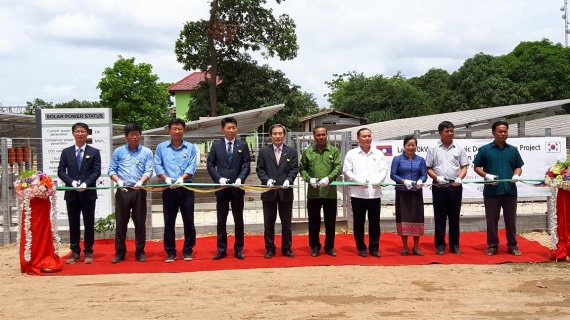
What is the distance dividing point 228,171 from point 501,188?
3.31 meters

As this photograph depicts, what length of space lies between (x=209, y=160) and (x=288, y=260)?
153cm

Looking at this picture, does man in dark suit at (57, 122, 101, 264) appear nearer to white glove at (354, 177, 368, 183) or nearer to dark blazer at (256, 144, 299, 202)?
dark blazer at (256, 144, 299, 202)

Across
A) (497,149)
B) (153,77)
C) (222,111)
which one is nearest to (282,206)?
(497,149)

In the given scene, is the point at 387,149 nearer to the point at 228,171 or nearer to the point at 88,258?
the point at 228,171

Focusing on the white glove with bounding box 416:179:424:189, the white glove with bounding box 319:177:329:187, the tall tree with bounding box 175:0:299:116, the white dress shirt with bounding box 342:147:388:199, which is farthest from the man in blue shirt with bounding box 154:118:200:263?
the tall tree with bounding box 175:0:299:116

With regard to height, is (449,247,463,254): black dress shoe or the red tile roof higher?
the red tile roof

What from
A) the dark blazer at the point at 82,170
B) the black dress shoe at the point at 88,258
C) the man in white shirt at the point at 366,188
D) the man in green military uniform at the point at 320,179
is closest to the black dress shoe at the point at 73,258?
the black dress shoe at the point at 88,258

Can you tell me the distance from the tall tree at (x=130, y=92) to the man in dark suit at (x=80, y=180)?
30126 millimetres

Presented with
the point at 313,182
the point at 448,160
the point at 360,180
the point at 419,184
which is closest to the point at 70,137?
the point at 313,182

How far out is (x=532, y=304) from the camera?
16.1ft

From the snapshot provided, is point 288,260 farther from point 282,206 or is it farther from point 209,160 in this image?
point 209,160

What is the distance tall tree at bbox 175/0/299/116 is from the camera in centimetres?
2343

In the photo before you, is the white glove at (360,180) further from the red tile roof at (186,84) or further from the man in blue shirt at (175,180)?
the red tile roof at (186,84)

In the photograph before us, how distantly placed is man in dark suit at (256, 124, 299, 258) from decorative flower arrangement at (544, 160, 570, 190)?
3007 millimetres
